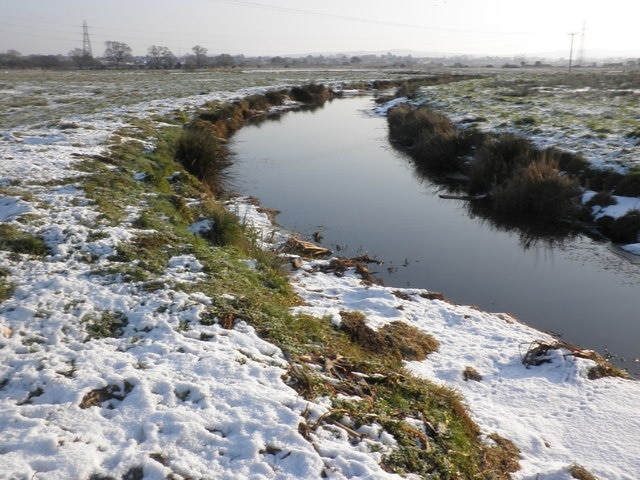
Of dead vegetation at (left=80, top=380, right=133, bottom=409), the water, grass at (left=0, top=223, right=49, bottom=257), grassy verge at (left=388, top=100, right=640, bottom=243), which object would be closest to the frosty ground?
dead vegetation at (left=80, top=380, right=133, bottom=409)

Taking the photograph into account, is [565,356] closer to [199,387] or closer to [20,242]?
[199,387]

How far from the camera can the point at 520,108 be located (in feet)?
85.4

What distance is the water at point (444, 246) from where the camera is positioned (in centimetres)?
887

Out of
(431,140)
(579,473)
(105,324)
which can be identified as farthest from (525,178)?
(105,324)

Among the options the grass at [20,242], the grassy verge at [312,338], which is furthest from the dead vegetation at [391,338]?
the grass at [20,242]

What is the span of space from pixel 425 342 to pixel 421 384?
1.50 metres

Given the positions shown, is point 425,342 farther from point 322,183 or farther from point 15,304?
point 322,183

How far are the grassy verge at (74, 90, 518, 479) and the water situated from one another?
2.96 m

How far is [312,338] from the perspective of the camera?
614cm

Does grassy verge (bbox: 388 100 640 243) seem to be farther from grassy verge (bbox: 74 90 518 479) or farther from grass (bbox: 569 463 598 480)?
grass (bbox: 569 463 598 480)

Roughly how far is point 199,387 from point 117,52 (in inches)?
5234

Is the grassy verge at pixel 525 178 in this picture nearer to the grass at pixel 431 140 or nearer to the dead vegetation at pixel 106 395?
the grass at pixel 431 140

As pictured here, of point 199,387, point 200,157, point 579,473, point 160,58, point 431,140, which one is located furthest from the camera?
point 160,58

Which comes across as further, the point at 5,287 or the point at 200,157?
the point at 200,157
